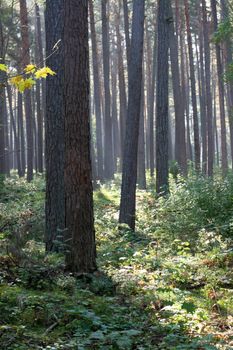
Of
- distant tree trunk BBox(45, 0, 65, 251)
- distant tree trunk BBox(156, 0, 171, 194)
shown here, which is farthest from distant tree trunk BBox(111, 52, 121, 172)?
distant tree trunk BBox(45, 0, 65, 251)

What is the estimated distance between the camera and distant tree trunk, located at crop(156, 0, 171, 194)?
14547mm

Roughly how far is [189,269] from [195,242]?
208 centimetres

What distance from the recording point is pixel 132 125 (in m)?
12.3

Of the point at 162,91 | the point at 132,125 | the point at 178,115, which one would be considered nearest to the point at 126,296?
the point at 132,125

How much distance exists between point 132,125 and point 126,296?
6.52 meters

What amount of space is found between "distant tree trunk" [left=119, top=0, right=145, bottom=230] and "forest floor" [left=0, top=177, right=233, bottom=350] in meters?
1.75

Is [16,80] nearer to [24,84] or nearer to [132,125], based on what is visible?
[24,84]

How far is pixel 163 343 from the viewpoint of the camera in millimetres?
4668

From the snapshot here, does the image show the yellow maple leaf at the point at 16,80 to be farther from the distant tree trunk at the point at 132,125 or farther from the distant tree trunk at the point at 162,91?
the distant tree trunk at the point at 162,91

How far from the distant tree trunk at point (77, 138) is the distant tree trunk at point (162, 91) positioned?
7.89m

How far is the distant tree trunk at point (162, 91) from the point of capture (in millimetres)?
14547

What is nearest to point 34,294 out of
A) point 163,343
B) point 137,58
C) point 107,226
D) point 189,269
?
point 163,343

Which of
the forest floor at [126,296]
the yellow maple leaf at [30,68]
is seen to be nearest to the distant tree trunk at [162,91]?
the forest floor at [126,296]

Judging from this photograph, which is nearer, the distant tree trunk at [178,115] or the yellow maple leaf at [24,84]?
the yellow maple leaf at [24,84]
